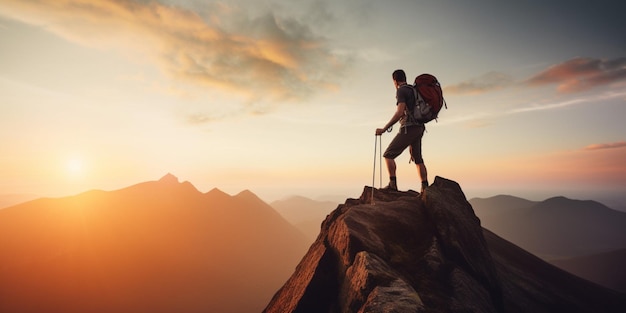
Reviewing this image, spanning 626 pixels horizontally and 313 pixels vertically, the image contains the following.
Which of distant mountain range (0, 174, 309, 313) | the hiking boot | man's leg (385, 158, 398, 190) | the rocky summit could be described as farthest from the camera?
distant mountain range (0, 174, 309, 313)

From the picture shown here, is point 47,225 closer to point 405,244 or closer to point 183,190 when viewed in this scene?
point 183,190

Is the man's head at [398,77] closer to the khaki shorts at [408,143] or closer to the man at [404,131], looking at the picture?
the man at [404,131]

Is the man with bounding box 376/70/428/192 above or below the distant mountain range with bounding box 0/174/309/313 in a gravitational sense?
above

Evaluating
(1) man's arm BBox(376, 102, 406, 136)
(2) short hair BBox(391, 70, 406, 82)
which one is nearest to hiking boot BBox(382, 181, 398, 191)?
(1) man's arm BBox(376, 102, 406, 136)

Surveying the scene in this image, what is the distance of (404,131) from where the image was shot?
381 inches

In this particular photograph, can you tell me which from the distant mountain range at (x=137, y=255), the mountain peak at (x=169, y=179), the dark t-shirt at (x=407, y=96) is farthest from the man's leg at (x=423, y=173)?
the mountain peak at (x=169, y=179)

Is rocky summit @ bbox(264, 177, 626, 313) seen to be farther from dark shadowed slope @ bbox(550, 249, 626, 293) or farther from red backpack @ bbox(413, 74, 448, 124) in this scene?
dark shadowed slope @ bbox(550, 249, 626, 293)

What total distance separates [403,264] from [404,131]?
4612 mm

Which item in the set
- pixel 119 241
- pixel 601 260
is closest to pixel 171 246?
pixel 119 241

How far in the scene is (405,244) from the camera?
8125mm

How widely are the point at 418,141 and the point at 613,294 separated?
30765mm

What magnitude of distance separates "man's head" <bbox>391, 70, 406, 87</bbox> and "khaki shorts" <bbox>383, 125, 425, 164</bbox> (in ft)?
5.50

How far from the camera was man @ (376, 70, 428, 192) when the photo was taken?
30.2 ft

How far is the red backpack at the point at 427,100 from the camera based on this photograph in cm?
914
